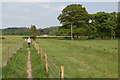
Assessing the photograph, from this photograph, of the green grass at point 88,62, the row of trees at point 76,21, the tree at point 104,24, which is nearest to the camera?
the green grass at point 88,62

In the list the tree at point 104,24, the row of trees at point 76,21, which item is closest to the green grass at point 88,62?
the row of trees at point 76,21

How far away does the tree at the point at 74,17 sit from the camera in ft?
195

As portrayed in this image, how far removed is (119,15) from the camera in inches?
2867

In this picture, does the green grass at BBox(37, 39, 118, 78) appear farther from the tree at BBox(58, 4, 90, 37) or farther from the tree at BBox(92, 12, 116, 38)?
the tree at BBox(92, 12, 116, 38)

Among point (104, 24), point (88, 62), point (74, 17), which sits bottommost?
point (88, 62)

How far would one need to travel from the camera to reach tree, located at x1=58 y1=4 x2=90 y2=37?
59344mm

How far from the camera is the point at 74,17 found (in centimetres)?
5900

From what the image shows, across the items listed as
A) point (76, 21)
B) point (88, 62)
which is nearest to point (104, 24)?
point (76, 21)

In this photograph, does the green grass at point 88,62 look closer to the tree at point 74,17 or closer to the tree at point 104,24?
the tree at point 74,17

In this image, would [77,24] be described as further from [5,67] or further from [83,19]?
[5,67]

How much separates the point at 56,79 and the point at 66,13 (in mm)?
53469

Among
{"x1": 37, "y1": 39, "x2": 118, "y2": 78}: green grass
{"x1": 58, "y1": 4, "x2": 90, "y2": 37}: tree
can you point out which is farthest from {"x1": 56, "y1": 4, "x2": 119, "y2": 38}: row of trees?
{"x1": 37, "y1": 39, "x2": 118, "y2": 78}: green grass

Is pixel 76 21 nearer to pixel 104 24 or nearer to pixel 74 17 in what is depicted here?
pixel 74 17

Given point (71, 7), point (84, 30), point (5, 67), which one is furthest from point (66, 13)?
point (5, 67)
